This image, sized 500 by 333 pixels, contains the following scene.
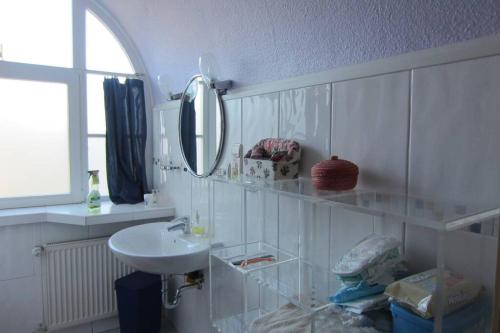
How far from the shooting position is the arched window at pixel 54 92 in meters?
2.34

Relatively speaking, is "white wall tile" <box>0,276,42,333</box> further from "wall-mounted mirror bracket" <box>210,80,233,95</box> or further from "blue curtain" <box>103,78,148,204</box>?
"wall-mounted mirror bracket" <box>210,80,233,95</box>

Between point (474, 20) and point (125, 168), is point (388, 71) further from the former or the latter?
→ point (125, 168)

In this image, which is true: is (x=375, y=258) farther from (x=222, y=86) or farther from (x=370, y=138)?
(x=222, y=86)

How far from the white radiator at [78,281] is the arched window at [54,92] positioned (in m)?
0.42

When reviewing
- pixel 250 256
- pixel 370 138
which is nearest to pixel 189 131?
pixel 250 256

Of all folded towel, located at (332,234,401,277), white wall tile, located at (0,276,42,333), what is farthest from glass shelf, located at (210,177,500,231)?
white wall tile, located at (0,276,42,333)

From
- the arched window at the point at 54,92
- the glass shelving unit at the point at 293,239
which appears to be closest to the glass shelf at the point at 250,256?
the glass shelving unit at the point at 293,239

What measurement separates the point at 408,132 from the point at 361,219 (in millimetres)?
275

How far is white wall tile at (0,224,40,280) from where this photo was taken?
2123mm

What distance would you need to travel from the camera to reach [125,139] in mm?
2518

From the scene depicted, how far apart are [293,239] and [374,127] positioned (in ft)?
1.67

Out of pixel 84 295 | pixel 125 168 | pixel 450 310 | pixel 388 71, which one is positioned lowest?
pixel 84 295

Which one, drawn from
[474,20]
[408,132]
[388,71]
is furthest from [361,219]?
[474,20]

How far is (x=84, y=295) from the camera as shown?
2326 mm
